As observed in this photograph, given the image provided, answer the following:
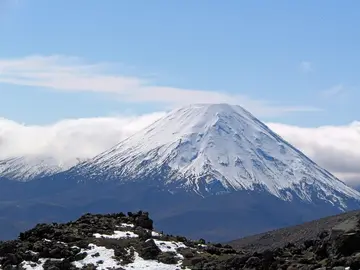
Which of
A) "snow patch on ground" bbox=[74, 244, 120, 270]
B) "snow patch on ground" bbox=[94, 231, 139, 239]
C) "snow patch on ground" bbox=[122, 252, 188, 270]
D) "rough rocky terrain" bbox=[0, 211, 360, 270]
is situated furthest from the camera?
"snow patch on ground" bbox=[94, 231, 139, 239]

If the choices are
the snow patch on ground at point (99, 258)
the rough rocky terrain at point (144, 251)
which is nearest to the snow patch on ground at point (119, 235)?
the rough rocky terrain at point (144, 251)

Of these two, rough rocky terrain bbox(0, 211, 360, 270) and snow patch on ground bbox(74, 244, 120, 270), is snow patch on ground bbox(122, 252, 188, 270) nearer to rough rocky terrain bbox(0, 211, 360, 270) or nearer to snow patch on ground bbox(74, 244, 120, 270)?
rough rocky terrain bbox(0, 211, 360, 270)

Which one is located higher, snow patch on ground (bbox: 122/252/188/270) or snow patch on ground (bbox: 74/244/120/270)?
snow patch on ground (bbox: 74/244/120/270)

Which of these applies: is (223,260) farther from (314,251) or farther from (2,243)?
(2,243)

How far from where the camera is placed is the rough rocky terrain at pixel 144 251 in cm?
4694

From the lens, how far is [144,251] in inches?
2169

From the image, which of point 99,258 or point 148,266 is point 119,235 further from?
point 148,266

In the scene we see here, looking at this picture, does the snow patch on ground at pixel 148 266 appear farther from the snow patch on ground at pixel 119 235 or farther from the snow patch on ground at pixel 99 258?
the snow patch on ground at pixel 119 235

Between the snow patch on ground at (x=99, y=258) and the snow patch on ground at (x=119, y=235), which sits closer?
the snow patch on ground at (x=99, y=258)

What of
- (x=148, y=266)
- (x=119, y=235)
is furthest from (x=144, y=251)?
(x=119, y=235)

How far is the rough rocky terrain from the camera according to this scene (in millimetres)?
46938

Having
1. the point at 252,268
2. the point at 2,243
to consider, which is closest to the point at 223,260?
the point at 252,268

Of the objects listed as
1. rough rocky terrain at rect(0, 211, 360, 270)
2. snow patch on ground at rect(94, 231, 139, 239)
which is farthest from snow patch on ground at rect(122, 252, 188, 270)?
snow patch on ground at rect(94, 231, 139, 239)

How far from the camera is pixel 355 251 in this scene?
148 feet
